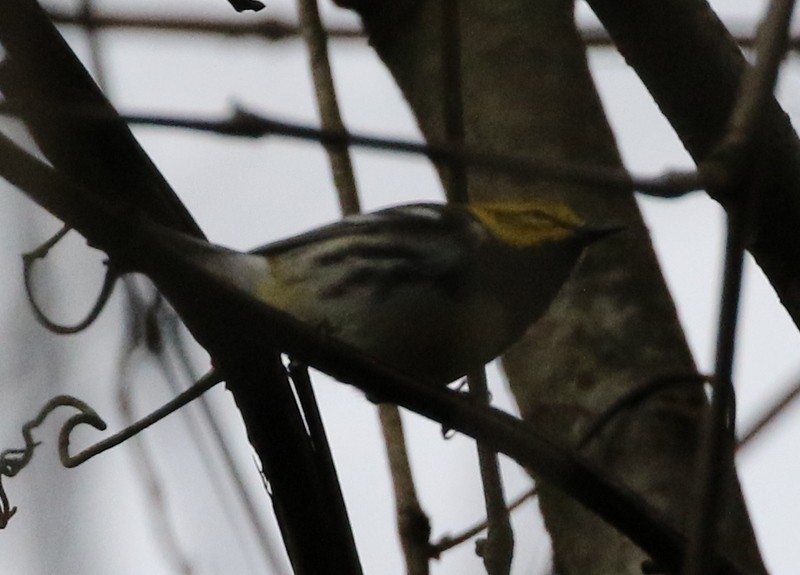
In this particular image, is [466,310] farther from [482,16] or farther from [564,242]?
[482,16]

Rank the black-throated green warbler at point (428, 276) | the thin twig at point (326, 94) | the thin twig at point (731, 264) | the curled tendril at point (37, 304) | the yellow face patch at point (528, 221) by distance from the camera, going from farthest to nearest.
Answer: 1. the yellow face patch at point (528, 221)
2. the thin twig at point (326, 94)
3. the black-throated green warbler at point (428, 276)
4. the curled tendril at point (37, 304)
5. the thin twig at point (731, 264)

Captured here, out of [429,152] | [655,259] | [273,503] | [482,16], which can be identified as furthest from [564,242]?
[429,152]

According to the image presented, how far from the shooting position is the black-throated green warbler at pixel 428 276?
6.18 ft

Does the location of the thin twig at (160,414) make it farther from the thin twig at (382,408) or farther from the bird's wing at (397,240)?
the bird's wing at (397,240)

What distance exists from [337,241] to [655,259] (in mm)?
588

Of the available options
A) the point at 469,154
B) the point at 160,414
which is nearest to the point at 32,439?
the point at 160,414

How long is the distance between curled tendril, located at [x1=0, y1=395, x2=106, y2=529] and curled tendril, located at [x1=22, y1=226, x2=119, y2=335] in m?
0.09

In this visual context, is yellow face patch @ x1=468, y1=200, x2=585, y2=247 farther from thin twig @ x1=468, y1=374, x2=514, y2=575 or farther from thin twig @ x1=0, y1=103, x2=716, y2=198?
thin twig @ x1=0, y1=103, x2=716, y2=198

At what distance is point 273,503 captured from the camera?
133 cm

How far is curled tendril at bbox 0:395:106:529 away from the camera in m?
1.41

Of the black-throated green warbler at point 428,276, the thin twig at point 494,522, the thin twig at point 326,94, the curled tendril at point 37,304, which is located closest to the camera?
the curled tendril at point 37,304

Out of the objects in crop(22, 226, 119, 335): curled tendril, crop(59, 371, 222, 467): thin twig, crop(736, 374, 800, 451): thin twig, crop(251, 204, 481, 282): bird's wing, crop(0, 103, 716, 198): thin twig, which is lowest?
crop(736, 374, 800, 451): thin twig

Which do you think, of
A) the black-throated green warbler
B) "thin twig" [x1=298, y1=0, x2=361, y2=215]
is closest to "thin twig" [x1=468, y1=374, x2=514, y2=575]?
the black-throated green warbler

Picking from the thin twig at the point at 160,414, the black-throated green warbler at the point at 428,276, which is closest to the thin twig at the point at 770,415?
the black-throated green warbler at the point at 428,276
